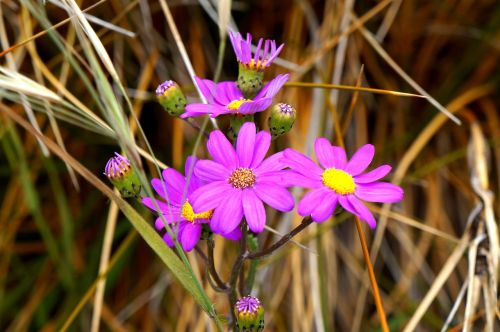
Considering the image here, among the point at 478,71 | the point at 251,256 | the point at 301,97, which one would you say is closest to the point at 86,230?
the point at 301,97

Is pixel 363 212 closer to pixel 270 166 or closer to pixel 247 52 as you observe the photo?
pixel 270 166

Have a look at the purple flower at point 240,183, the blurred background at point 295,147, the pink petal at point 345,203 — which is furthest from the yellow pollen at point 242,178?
the blurred background at point 295,147

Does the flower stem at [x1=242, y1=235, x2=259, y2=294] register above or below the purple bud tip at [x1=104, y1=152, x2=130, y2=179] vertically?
below

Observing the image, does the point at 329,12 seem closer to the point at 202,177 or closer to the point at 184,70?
the point at 184,70

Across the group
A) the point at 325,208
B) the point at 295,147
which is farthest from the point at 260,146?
the point at 295,147

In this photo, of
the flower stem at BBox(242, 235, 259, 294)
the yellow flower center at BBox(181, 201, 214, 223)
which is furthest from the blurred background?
the yellow flower center at BBox(181, 201, 214, 223)

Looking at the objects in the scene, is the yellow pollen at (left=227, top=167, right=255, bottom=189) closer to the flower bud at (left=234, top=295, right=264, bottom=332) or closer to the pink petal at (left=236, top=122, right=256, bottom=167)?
the pink petal at (left=236, top=122, right=256, bottom=167)
